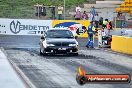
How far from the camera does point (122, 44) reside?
2922 centimetres

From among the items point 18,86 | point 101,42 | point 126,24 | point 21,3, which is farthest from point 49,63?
point 21,3

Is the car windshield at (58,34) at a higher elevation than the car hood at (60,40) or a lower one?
higher

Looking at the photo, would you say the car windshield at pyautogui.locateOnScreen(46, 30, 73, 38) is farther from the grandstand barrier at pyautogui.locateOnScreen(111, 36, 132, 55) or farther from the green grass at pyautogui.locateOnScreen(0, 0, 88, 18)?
the green grass at pyautogui.locateOnScreen(0, 0, 88, 18)

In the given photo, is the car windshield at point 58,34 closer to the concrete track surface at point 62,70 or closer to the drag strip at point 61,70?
the concrete track surface at point 62,70

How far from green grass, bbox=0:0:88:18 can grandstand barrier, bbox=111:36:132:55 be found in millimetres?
18093

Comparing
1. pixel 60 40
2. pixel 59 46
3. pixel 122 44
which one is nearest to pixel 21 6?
pixel 122 44

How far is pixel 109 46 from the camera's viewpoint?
3281 cm

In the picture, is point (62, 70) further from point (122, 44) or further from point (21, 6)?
point (21, 6)

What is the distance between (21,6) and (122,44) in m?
24.0

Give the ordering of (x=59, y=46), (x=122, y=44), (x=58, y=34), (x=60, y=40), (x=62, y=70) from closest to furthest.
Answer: (x=62, y=70), (x=59, y=46), (x=60, y=40), (x=58, y=34), (x=122, y=44)

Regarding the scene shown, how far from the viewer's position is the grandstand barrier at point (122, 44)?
27908mm

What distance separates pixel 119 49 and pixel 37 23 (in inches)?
520

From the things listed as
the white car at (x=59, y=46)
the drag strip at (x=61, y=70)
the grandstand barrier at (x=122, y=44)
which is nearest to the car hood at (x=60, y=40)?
the white car at (x=59, y=46)

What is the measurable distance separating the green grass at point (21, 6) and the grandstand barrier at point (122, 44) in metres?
18.1
